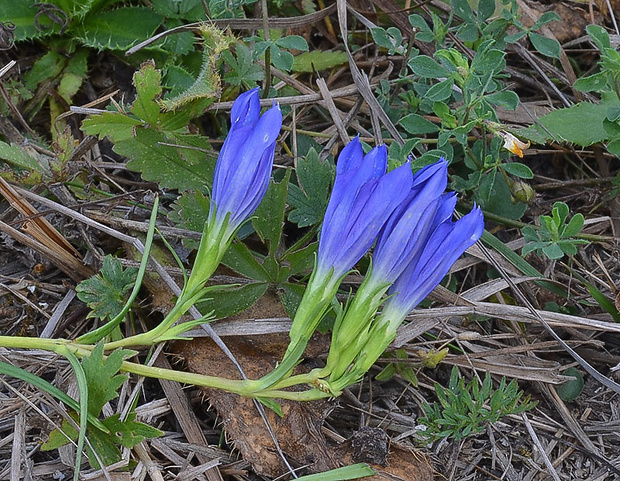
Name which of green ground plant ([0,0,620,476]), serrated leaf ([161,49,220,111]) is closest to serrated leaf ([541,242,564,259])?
green ground plant ([0,0,620,476])

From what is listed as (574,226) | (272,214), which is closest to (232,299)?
(272,214)

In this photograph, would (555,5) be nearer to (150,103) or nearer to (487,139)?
(487,139)

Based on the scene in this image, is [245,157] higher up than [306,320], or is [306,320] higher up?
[245,157]

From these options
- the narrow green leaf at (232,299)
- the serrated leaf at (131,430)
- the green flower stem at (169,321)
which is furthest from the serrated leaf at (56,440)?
the narrow green leaf at (232,299)

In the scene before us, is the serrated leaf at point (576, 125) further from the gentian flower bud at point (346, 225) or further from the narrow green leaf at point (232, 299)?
the narrow green leaf at point (232, 299)

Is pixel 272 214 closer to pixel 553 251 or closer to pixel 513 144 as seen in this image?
pixel 513 144

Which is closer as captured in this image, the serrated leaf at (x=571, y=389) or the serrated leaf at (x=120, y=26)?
the serrated leaf at (x=571, y=389)

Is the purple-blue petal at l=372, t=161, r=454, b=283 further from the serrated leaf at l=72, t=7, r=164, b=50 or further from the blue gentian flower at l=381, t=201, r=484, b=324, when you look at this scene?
the serrated leaf at l=72, t=7, r=164, b=50
